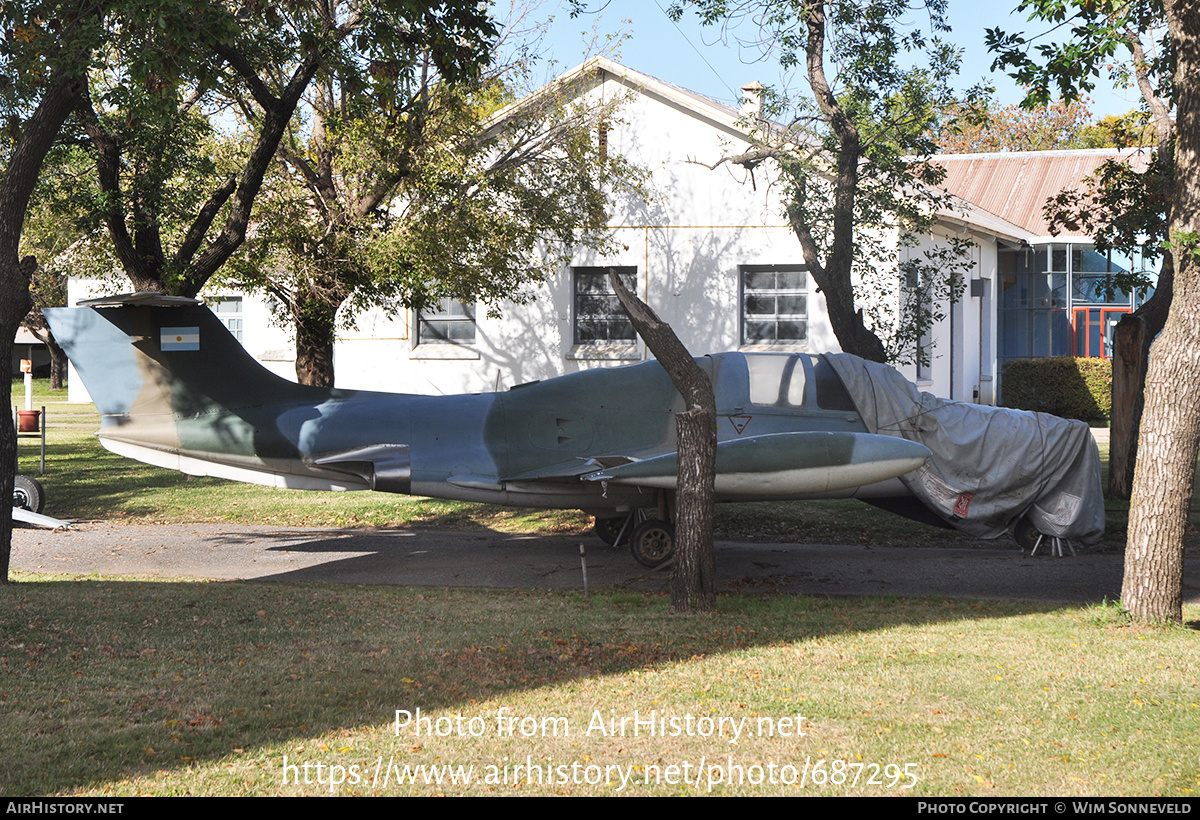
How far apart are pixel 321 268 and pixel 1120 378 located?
12.4 metres

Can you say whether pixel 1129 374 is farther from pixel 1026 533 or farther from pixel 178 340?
pixel 178 340

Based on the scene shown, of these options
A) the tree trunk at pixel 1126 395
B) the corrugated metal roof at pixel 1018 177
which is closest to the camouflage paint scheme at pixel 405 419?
the tree trunk at pixel 1126 395

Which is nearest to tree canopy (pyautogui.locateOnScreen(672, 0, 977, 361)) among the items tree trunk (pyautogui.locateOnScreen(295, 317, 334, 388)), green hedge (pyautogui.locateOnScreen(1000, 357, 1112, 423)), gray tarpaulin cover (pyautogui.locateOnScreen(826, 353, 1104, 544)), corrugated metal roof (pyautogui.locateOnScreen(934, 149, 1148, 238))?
gray tarpaulin cover (pyautogui.locateOnScreen(826, 353, 1104, 544))

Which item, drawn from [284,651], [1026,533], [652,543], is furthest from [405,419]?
[1026,533]

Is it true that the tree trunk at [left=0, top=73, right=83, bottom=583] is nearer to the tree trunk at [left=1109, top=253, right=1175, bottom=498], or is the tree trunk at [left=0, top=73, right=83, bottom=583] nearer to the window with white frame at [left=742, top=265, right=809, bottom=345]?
the tree trunk at [left=1109, top=253, right=1175, bottom=498]

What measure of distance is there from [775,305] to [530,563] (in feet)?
47.0

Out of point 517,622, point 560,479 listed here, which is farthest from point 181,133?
point 517,622

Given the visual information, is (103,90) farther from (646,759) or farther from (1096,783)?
(1096,783)

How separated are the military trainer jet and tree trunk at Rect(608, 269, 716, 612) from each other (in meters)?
2.37

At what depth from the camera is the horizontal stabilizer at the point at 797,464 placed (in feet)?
33.5

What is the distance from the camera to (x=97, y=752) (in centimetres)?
513

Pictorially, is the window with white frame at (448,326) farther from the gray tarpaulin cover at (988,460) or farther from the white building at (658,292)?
the gray tarpaulin cover at (988,460)

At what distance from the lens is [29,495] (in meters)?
14.9

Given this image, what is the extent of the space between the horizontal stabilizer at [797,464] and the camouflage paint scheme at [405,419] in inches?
40.4
